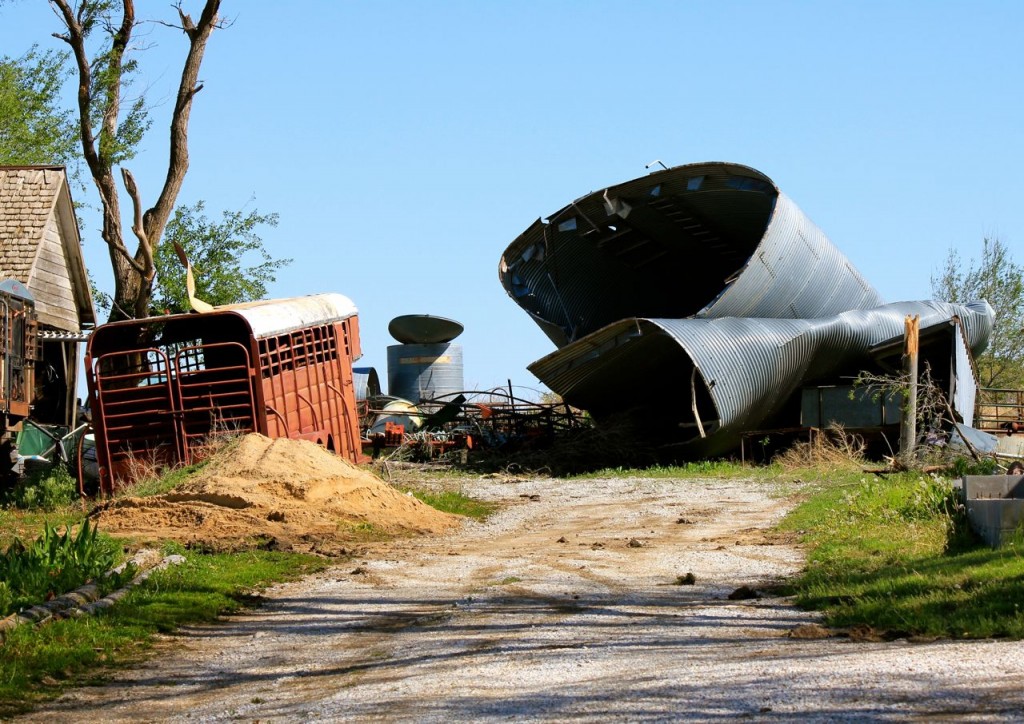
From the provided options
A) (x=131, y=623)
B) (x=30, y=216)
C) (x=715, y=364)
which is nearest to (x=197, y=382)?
(x=131, y=623)

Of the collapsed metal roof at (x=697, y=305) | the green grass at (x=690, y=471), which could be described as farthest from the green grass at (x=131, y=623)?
the collapsed metal roof at (x=697, y=305)

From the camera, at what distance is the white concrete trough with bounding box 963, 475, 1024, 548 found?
10.4m

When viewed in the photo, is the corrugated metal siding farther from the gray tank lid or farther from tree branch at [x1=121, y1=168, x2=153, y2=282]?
the gray tank lid

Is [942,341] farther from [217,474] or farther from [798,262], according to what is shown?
[217,474]

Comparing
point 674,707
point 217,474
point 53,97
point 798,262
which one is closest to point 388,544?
point 217,474

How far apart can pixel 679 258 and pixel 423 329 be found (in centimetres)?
894

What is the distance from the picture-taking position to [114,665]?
812 centimetres

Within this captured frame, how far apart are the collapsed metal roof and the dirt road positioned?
1161cm

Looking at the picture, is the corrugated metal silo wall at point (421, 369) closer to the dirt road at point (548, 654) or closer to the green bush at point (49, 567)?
the dirt road at point (548, 654)

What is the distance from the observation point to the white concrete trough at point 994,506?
408 inches

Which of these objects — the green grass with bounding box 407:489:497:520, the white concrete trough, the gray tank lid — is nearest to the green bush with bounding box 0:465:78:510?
the green grass with bounding box 407:489:497:520

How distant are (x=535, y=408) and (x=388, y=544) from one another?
1587 centimetres

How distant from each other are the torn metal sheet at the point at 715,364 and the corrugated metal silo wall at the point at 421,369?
1012cm

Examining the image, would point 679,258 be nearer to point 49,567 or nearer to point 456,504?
point 456,504
